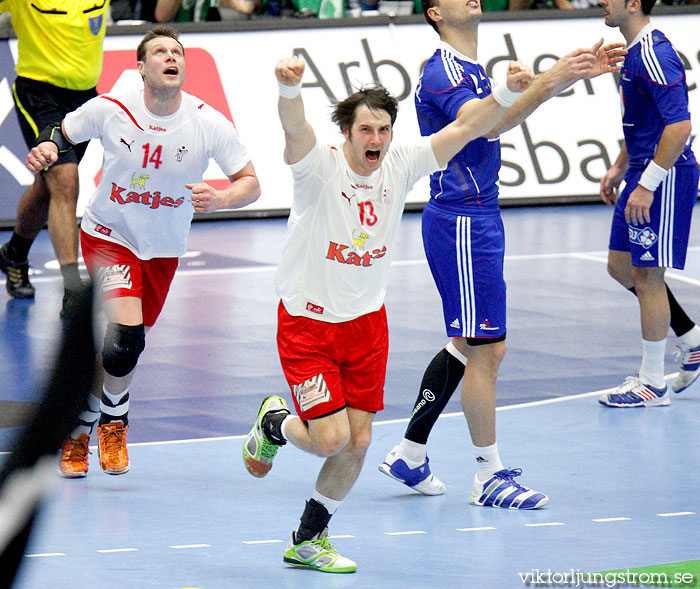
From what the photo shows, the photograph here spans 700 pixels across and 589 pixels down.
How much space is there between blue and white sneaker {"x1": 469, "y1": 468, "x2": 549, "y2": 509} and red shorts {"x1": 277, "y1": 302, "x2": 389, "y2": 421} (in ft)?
2.73

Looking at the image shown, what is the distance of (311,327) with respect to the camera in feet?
15.6

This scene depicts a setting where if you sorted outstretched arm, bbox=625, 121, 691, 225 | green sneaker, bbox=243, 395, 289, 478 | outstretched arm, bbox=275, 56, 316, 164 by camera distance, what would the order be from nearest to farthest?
1. outstretched arm, bbox=275, 56, 316, 164
2. green sneaker, bbox=243, 395, 289, 478
3. outstretched arm, bbox=625, 121, 691, 225

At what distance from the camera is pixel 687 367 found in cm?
728

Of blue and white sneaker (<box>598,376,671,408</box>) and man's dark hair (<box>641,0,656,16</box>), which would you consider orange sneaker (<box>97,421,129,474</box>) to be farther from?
man's dark hair (<box>641,0,656,16</box>)

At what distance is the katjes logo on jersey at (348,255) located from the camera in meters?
4.73

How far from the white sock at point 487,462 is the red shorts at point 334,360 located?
2.64 feet

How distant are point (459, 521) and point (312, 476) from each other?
2.96 ft

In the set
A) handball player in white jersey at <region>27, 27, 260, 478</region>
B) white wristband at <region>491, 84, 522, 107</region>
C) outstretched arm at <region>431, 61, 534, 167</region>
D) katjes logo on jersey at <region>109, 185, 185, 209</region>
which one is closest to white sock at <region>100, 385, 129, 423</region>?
handball player in white jersey at <region>27, 27, 260, 478</region>

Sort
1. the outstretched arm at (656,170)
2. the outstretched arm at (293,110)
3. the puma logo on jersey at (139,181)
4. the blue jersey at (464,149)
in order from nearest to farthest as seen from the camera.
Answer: the outstretched arm at (293,110), the blue jersey at (464,149), the puma logo on jersey at (139,181), the outstretched arm at (656,170)

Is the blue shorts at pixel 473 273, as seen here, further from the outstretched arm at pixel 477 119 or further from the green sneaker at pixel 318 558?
the green sneaker at pixel 318 558

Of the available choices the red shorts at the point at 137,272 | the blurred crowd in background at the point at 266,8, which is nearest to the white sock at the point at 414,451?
the red shorts at the point at 137,272

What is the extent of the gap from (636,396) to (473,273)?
2.07 m

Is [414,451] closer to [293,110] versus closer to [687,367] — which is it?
[293,110]

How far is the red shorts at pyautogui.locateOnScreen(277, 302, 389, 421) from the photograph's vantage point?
15.4 feet
